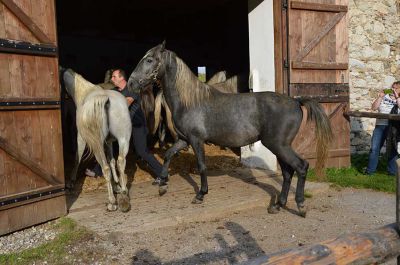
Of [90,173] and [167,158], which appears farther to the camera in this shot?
[90,173]

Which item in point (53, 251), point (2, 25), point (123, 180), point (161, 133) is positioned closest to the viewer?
point (53, 251)

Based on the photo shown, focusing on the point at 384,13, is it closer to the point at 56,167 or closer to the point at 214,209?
the point at 214,209

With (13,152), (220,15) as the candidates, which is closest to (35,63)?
(13,152)

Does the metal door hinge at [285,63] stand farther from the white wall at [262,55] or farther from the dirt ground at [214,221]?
the dirt ground at [214,221]

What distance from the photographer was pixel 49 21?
4.15 metres

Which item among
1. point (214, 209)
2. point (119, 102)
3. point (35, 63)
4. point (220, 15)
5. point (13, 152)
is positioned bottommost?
point (214, 209)

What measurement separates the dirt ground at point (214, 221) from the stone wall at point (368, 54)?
3103 mm

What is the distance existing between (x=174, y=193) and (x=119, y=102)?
160 cm

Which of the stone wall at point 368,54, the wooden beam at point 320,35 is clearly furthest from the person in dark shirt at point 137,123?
the stone wall at point 368,54

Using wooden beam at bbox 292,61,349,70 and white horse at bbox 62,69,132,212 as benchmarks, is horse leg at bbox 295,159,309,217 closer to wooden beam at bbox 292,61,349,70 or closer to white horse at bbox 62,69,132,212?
white horse at bbox 62,69,132,212

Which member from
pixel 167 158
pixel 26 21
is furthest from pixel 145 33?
pixel 26 21

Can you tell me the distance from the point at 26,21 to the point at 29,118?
1.06 meters

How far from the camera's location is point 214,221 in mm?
4371

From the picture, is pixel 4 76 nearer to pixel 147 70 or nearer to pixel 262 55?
pixel 147 70
